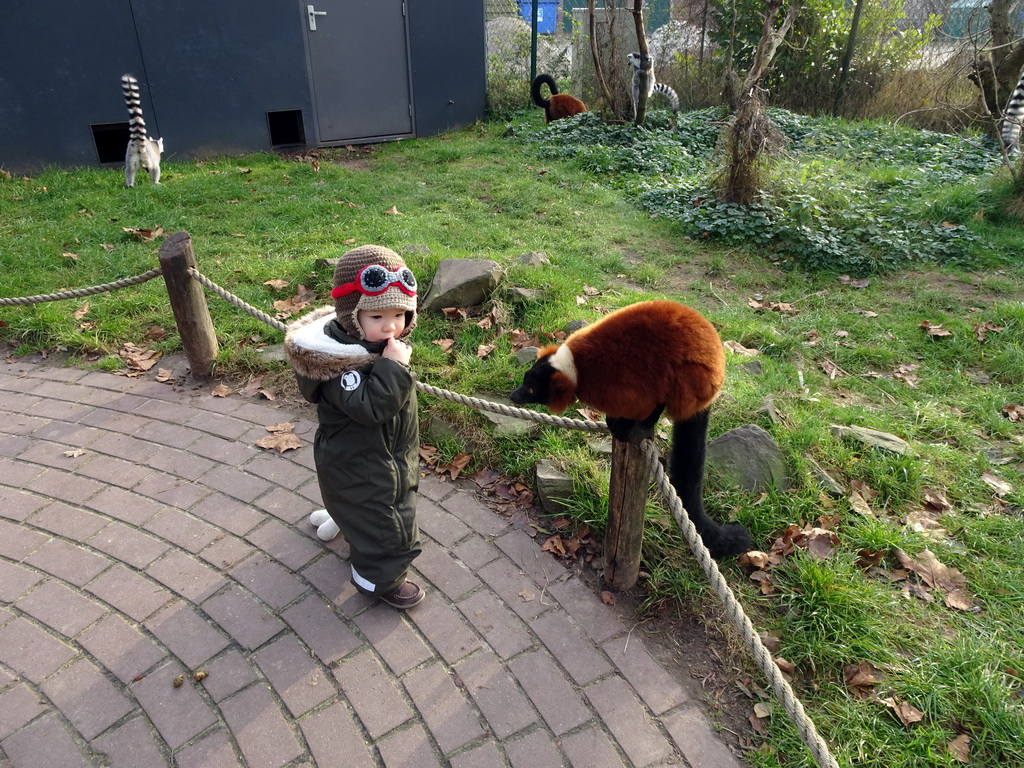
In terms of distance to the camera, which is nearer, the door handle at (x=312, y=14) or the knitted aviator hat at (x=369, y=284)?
the knitted aviator hat at (x=369, y=284)

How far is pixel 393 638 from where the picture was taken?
2.57 metres

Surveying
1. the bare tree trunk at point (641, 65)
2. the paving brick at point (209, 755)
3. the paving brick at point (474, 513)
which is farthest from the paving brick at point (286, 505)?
the bare tree trunk at point (641, 65)

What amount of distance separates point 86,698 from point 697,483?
2555 millimetres

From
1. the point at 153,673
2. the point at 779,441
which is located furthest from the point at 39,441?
the point at 779,441

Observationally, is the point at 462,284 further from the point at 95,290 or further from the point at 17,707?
the point at 17,707

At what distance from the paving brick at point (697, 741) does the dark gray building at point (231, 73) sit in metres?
10.8

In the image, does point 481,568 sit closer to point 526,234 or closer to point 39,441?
point 39,441

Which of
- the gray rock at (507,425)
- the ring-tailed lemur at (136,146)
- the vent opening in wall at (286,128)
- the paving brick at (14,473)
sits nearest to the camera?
the paving brick at (14,473)

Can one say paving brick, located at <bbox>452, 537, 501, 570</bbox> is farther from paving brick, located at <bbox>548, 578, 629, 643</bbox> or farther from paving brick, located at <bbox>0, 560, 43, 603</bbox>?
paving brick, located at <bbox>0, 560, 43, 603</bbox>

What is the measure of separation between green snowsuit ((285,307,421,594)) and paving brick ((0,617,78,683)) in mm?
1149

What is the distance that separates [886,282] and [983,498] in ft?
10.7

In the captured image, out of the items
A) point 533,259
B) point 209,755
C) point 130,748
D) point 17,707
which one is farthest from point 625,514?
point 533,259

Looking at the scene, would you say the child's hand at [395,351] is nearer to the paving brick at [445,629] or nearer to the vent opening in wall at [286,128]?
the paving brick at [445,629]

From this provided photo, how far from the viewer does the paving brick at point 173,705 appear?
2197 millimetres
